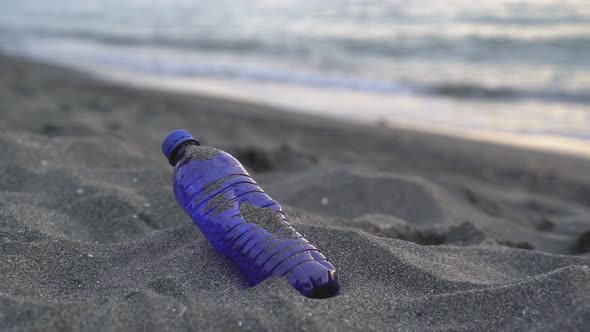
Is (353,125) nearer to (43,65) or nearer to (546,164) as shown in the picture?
(546,164)

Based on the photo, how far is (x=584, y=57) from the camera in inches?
337

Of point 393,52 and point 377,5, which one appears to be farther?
point 377,5

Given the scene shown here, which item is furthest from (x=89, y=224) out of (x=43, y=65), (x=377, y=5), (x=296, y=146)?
(x=377, y=5)

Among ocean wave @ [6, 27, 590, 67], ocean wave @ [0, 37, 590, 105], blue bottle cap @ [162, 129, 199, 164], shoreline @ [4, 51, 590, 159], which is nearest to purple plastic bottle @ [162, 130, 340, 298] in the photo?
blue bottle cap @ [162, 129, 199, 164]

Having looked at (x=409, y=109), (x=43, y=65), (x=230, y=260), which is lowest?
(x=43, y=65)

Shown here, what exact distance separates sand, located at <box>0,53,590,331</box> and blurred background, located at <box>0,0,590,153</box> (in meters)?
1.01

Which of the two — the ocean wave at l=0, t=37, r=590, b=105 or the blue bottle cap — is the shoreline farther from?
the blue bottle cap

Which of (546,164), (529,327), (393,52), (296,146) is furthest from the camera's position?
(393,52)

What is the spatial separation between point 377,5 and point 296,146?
407 inches

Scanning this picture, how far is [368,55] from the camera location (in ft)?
31.4

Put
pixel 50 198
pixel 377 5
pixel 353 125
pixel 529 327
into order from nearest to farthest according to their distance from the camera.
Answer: pixel 529 327 → pixel 50 198 → pixel 353 125 → pixel 377 5

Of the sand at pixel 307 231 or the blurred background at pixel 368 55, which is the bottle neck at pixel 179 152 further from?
the blurred background at pixel 368 55

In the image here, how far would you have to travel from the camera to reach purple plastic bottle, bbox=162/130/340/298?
1.90 meters

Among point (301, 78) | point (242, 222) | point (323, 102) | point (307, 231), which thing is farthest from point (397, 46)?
point (242, 222)
